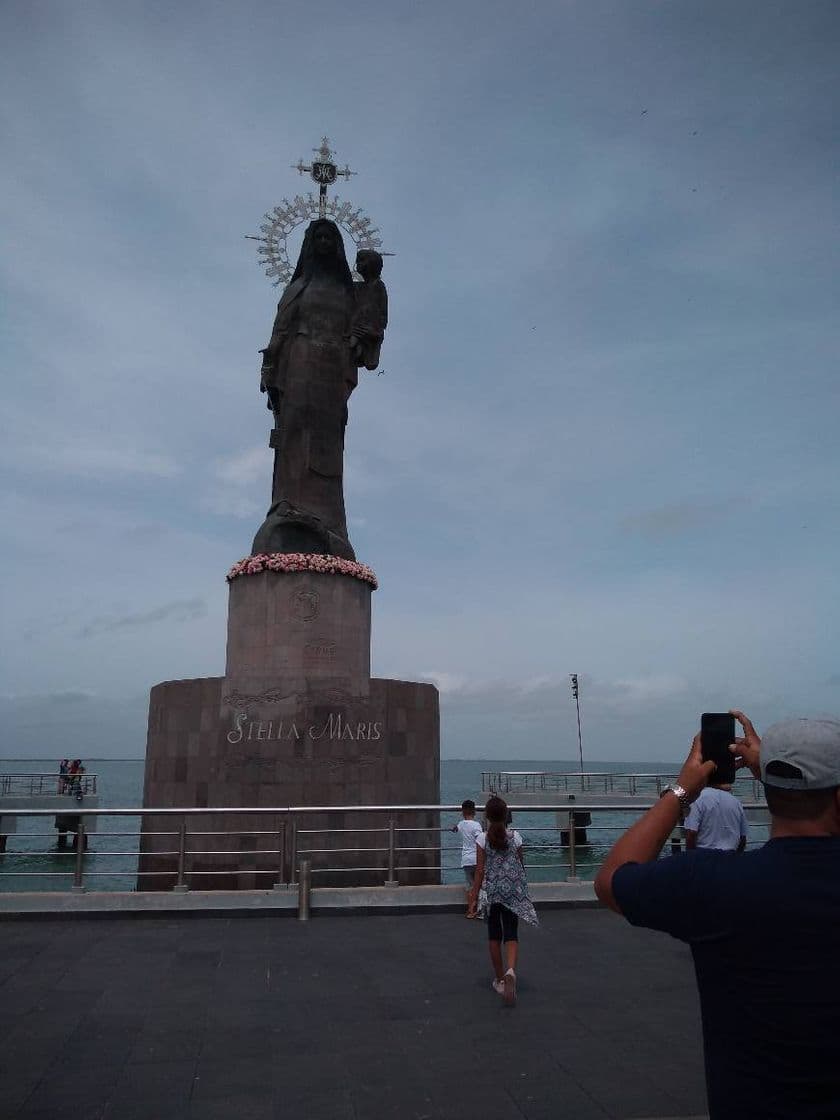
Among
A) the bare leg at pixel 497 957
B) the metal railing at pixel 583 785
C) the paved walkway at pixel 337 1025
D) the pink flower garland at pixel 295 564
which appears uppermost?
the pink flower garland at pixel 295 564

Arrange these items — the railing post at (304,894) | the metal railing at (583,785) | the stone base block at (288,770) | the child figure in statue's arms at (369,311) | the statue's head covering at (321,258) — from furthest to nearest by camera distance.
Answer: the metal railing at (583,785)
the statue's head covering at (321,258)
the child figure in statue's arms at (369,311)
the stone base block at (288,770)
the railing post at (304,894)

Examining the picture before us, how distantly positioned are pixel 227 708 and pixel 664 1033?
1088 cm

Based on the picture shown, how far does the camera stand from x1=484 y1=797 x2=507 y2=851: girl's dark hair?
7777 millimetres

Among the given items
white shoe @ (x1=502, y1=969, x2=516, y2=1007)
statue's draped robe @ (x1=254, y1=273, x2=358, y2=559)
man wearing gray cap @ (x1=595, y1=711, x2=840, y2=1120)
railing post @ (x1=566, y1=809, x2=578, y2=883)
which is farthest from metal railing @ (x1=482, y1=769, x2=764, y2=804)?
man wearing gray cap @ (x1=595, y1=711, x2=840, y2=1120)

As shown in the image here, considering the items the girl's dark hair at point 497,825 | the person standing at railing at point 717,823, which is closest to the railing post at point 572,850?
the person standing at railing at point 717,823

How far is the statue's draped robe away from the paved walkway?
33.5 ft

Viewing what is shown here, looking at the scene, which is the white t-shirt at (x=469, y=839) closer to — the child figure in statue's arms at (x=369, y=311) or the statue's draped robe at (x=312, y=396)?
the statue's draped robe at (x=312, y=396)

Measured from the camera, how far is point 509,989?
6.93m

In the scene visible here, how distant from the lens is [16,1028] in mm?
6301

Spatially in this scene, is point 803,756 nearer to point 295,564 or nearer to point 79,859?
point 79,859

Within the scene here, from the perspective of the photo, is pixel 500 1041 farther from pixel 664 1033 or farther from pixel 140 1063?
pixel 140 1063

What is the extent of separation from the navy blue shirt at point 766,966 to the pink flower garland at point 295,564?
47.3ft

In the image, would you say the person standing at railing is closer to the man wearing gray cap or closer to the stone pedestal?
the man wearing gray cap

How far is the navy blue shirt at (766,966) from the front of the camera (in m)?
2.38
